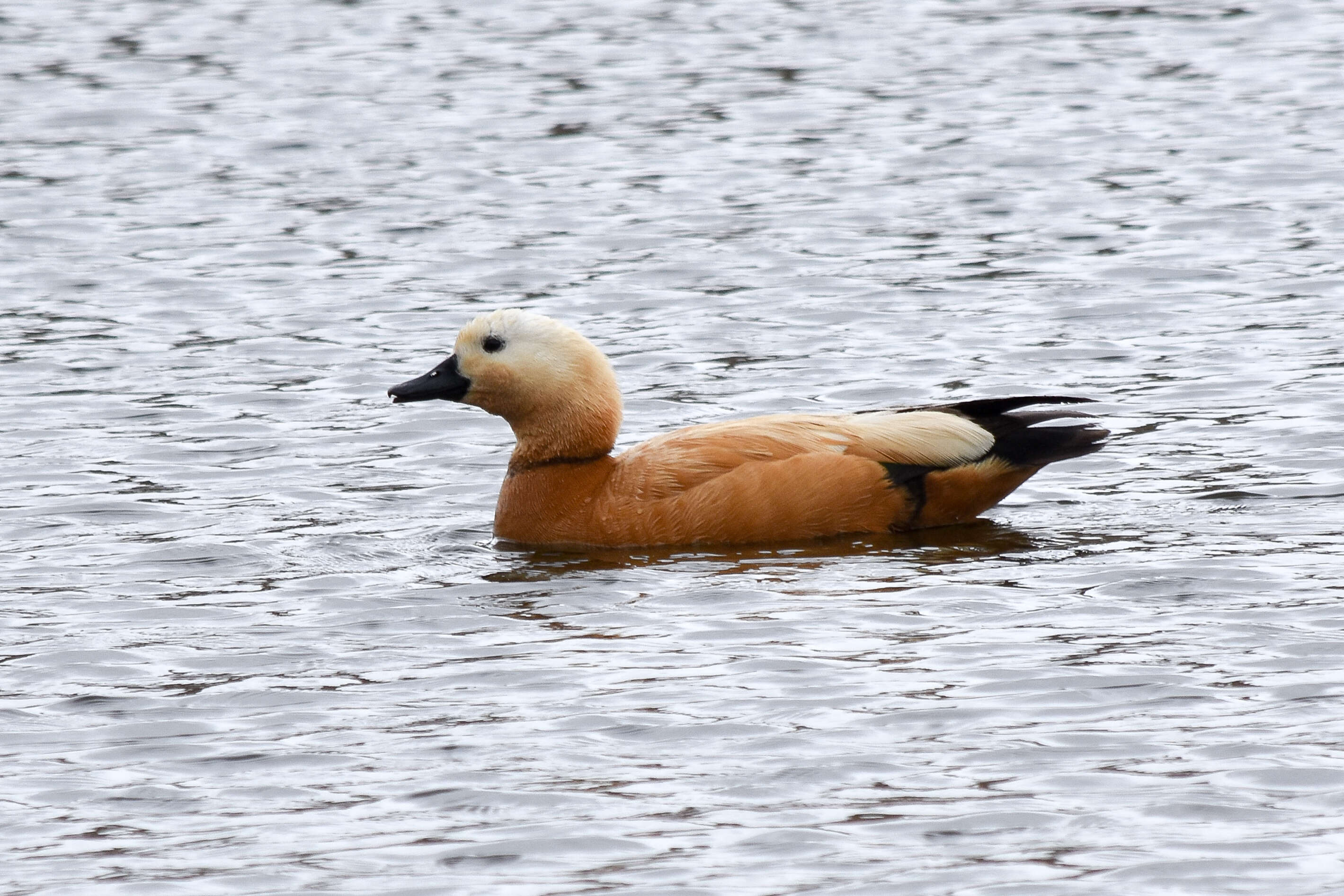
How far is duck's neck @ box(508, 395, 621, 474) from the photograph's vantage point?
9789mm

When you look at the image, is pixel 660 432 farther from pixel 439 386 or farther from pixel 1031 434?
pixel 1031 434

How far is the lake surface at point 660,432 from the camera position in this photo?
6.20 meters

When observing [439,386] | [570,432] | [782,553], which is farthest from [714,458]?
[439,386]

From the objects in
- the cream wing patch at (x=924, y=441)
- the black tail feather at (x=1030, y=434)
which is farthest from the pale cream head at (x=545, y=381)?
the black tail feather at (x=1030, y=434)

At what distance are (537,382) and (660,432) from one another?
6.42ft

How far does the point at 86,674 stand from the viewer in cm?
776

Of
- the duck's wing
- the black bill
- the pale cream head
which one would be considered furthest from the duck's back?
the black bill

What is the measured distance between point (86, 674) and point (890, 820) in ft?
10.2

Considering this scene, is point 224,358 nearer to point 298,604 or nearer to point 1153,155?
point 298,604

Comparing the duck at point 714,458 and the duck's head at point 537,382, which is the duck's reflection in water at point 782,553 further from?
the duck's head at point 537,382

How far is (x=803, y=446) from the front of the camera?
31.0 ft

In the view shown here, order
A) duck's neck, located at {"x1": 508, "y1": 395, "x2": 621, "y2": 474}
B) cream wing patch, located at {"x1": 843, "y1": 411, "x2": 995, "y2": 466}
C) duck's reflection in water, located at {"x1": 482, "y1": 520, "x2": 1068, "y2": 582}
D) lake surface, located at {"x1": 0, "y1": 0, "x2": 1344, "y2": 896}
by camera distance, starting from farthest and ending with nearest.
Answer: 1. duck's neck, located at {"x1": 508, "y1": 395, "x2": 621, "y2": 474}
2. cream wing patch, located at {"x1": 843, "y1": 411, "x2": 995, "y2": 466}
3. duck's reflection in water, located at {"x1": 482, "y1": 520, "x2": 1068, "y2": 582}
4. lake surface, located at {"x1": 0, "y1": 0, "x2": 1344, "y2": 896}

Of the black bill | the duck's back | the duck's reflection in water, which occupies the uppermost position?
the black bill

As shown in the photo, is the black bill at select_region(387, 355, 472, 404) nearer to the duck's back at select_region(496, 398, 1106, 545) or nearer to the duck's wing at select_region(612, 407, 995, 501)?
the duck's back at select_region(496, 398, 1106, 545)
